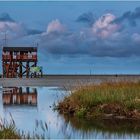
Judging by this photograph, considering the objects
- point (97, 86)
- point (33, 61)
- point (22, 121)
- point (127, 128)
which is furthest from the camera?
point (33, 61)

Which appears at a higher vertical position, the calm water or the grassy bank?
the grassy bank

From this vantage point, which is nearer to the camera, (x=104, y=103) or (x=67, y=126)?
(x=67, y=126)

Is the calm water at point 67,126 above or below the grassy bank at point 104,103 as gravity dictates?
below

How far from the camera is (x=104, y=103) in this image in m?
29.4

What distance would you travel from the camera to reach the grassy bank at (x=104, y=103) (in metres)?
28.5

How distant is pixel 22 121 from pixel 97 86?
635cm

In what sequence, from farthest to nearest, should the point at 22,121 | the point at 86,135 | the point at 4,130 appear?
the point at 22,121 < the point at 86,135 < the point at 4,130

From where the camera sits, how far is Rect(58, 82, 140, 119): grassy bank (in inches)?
1124

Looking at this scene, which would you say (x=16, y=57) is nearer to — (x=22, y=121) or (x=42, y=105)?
(x=42, y=105)

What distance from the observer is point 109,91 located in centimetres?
3056

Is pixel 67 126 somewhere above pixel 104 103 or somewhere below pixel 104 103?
below

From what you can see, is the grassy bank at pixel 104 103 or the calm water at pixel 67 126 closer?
the calm water at pixel 67 126

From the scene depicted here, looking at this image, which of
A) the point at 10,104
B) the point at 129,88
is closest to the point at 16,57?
the point at 10,104

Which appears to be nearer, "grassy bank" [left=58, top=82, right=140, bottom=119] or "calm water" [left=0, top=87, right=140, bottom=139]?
"calm water" [left=0, top=87, right=140, bottom=139]
